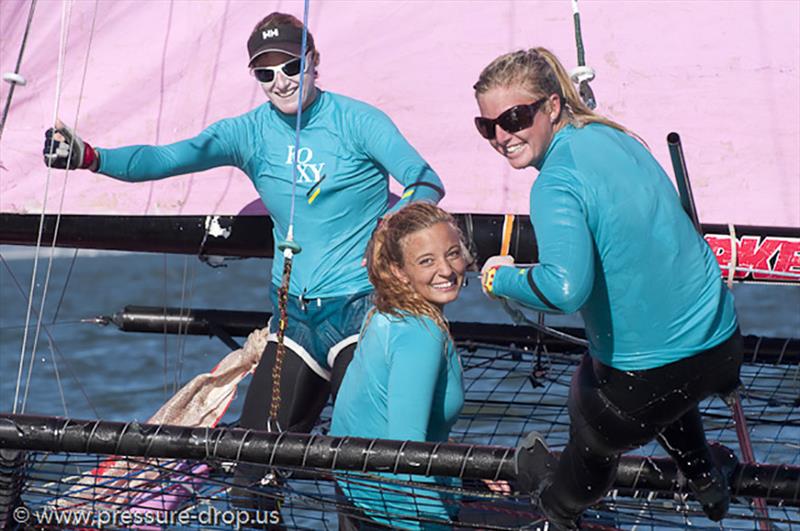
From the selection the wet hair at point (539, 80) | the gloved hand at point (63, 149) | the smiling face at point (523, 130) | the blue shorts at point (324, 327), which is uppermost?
the wet hair at point (539, 80)

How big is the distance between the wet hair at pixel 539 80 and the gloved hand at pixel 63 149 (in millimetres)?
1450

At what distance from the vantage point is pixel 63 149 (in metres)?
3.70

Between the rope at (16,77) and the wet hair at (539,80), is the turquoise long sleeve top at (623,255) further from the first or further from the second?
the rope at (16,77)

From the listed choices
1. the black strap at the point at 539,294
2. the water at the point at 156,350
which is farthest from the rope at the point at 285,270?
the water at the point at 156,350

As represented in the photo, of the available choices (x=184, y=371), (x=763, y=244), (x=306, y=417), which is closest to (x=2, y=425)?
(x=306, y=417)

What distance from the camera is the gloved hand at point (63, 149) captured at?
3693 mm

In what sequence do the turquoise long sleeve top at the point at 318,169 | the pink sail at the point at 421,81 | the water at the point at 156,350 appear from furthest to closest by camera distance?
the water at the point at 156,350 → the pink sail at the point at 421,81 → the turquoise long sleeve top at the point at 318,169

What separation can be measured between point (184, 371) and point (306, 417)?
3680 millimetres

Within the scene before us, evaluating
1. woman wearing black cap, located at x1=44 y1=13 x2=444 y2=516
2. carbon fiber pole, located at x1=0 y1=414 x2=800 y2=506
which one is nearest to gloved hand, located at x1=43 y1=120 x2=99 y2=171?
woman wearing black cap, located at x1=44 y1=13 x2=444 y2=516

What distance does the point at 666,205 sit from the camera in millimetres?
2480

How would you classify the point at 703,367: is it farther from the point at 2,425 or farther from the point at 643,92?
the point at 643,92

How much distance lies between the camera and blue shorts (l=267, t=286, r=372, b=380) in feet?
11.8

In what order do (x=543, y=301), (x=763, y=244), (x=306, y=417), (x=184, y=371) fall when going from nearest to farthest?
1. (x=543, y=301)
2. (x=306, y=417)
3. (x=763, y=244)
4. (x=184, y=371)

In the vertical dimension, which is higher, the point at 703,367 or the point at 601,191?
the point at 601,191
